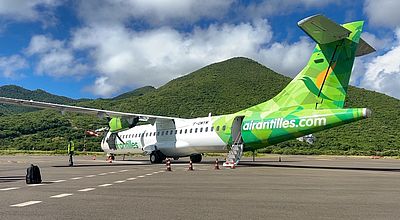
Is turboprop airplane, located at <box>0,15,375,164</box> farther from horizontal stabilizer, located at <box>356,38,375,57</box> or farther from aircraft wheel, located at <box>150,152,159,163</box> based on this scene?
aircraft wheel, located at <box>150,152,159,163</box>

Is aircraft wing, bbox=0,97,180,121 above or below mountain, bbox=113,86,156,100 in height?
below

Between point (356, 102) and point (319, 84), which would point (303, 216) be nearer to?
point (319, 84)

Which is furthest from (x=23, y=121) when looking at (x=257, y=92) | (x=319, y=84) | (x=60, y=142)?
(x=319, y=84)

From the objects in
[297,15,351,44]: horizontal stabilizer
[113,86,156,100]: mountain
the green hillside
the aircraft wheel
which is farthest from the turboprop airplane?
[113,86,156,100]: mountain

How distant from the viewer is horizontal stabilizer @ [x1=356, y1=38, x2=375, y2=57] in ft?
70.6

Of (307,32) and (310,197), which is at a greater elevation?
(307,32)

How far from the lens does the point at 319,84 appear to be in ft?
72.4

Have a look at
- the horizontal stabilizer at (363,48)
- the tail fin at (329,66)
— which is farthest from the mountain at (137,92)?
the horizontal stabilizer at (363,48)

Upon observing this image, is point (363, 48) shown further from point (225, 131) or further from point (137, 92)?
point (137, 92)

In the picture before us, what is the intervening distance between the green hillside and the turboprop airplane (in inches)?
1014

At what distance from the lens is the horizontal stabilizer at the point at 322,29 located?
1780 cm

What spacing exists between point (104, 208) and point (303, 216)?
3.68 m

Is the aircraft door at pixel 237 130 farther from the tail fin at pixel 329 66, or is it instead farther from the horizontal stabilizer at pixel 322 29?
the horizontal stabilizer at pixel 322 29

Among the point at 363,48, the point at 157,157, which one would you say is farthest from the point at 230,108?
the point at 363,48
